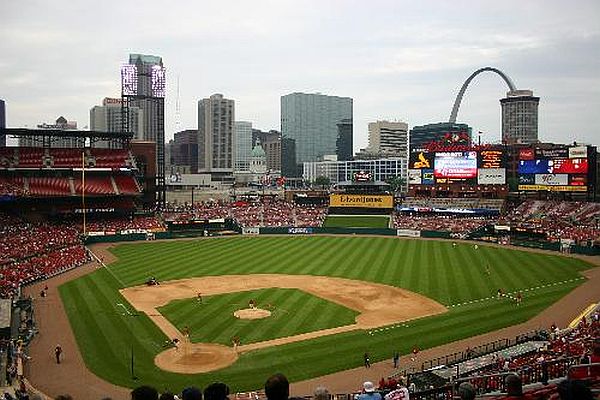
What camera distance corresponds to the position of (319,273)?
2146 inches

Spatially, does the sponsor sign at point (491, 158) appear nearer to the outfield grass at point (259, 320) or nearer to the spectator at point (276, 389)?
the outfield grass at point (259, 320)

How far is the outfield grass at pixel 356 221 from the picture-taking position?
92.9 meters

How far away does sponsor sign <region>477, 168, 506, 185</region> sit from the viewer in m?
94.3

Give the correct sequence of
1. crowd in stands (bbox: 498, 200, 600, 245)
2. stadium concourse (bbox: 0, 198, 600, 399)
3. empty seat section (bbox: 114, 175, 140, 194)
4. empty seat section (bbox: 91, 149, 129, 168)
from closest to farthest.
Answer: stadium concourse (bbox: 0, 198, 600, 399), crowd in stands (bbox: 498, 200, 600, 245), empty seat section (bbox: 114, 175, 140, 194), empty seat section (bbox: 91, 149, 129, 168)

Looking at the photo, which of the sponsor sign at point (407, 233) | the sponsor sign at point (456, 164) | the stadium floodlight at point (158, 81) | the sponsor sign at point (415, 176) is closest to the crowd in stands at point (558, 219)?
the sponsor sign at point (456, 164)

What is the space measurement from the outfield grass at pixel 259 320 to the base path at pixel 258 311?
82cm

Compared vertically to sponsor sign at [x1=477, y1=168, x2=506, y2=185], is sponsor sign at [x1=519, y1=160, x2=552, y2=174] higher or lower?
higher

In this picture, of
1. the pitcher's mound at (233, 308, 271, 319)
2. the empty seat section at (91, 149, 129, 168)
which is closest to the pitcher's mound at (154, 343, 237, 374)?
the pitcher's mound at (233, 308, 271, 319)

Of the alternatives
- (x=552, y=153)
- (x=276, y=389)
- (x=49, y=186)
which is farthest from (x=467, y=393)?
(x=552, y=153)

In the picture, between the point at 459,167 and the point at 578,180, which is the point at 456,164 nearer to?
the point at 459,167

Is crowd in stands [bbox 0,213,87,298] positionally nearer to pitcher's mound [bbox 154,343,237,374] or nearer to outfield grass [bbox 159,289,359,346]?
outfield grass [bbox 159,289,359,346]

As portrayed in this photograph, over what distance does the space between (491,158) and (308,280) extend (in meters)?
57.6

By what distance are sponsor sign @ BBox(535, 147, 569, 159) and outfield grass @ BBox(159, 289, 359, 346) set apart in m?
60.6

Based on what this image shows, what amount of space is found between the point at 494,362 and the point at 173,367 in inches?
655
